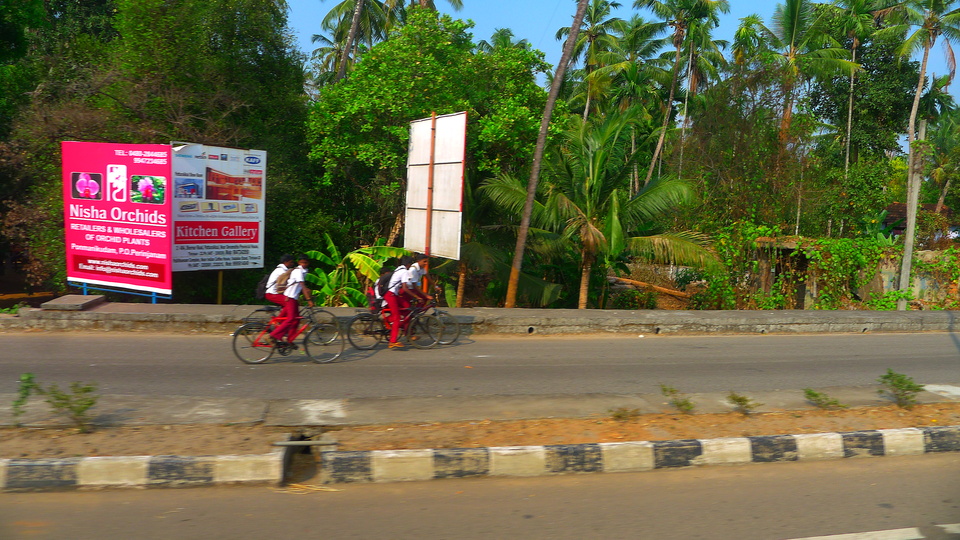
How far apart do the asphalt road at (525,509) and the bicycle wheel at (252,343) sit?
4.21 meters

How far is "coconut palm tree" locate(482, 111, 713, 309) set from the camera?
13.9 metres

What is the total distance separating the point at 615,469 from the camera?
5.40 metres

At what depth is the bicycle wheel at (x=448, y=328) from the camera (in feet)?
35.4

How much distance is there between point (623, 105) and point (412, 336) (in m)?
30.6

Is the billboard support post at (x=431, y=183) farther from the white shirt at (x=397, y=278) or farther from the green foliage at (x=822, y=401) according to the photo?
the green foliage at (x=822, y=401)

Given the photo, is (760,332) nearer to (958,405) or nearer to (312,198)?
(958,405)

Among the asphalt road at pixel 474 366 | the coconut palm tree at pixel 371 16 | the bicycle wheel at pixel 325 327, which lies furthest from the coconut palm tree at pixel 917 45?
the coconut palm tree at pixel 371 16

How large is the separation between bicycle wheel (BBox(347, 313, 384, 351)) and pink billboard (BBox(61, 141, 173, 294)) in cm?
379

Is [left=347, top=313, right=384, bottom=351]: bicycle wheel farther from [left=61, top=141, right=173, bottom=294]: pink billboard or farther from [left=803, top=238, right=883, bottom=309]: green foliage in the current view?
[left=803, top=238, right=883, bottom=309]: green foliage

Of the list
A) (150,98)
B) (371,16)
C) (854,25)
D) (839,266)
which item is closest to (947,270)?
(839,266)

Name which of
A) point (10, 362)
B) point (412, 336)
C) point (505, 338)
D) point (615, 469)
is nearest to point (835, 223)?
point (505, 338)

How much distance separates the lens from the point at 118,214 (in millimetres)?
11867

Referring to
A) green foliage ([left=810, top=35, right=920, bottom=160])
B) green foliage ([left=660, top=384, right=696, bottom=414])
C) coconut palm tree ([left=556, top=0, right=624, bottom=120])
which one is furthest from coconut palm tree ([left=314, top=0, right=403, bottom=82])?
green foliage ([left=660, top=384, right=696, bottom=414])

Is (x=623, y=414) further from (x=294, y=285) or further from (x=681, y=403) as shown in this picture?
(x=294, y=285)
